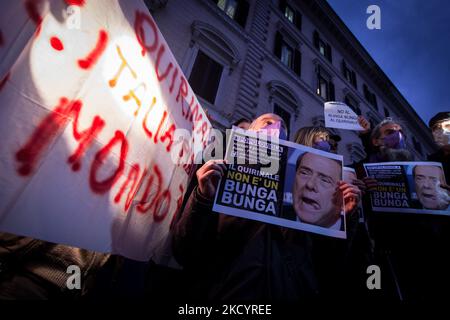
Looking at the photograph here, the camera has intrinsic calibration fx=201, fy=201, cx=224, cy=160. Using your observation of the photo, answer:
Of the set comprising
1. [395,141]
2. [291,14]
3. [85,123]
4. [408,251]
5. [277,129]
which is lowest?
[408,251]

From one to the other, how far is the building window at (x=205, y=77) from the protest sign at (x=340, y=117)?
12.5 feet

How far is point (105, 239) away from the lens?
1154 millimetres

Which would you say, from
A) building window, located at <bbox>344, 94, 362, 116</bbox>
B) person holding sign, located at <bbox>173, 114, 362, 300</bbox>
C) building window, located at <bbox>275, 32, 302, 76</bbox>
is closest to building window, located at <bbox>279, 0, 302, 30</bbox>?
building window, located at <bbox>275, 32, 302, 76</bbox>

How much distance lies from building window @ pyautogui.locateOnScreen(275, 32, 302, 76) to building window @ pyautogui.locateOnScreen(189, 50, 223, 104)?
3.54 m

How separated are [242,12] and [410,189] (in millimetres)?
8120

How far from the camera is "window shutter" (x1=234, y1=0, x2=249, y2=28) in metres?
7.31

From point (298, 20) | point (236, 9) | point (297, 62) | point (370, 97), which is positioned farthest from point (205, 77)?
point (370, 97)

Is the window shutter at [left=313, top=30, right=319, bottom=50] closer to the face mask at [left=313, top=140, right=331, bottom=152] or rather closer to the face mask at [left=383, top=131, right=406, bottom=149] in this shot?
the face mask at [left=383, top=131, right=406, bottom=149]

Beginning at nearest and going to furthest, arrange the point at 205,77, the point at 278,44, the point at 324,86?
the point at 205,77
the point at 278,44
the point at 324,86

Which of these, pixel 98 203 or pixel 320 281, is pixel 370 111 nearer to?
pixel 320 281

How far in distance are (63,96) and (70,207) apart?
21.4 inches

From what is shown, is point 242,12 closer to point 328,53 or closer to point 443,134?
point 328,53

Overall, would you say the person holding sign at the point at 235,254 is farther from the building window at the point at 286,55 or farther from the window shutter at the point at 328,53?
the window shutter at the point at 328,53

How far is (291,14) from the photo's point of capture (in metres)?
9.78
